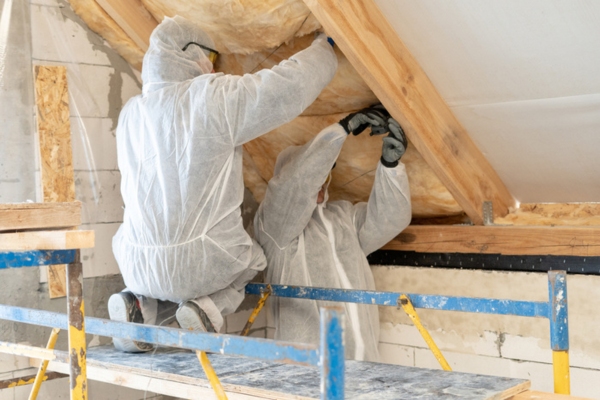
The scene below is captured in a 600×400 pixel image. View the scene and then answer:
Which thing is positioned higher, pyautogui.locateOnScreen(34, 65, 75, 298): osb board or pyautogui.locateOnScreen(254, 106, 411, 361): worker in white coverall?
pyautogui.locateOnScreen(34, 65, 75, 298): osb board

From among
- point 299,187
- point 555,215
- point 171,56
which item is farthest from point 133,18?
point 555,215

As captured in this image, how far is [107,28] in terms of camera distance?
3.05 m

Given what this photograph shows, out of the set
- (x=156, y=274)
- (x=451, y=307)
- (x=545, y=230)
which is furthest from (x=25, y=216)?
(x=545, y=230)

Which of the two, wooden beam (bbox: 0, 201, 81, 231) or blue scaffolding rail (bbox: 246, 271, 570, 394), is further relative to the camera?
blue scaffolding rail (bbox: 246, 271, 570, 394)

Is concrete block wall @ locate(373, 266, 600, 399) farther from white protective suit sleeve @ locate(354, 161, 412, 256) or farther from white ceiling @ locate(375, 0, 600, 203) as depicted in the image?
white ceiling @ locate(375, 0, 600, 203)

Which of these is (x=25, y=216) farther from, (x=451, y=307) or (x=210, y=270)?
(x=451, y=307)

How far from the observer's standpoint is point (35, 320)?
2074 millimetres

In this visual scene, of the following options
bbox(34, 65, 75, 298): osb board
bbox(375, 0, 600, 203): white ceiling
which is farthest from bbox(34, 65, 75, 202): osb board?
bbox(375, 0, 600, 203): white ceiling

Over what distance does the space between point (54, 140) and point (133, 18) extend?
675mm

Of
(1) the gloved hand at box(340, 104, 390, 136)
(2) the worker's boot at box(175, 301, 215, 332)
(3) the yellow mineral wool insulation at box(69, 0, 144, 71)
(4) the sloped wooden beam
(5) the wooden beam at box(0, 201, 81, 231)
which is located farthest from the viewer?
(3) the yellow mineral wool insulation at box(69, 0, 144, 71)

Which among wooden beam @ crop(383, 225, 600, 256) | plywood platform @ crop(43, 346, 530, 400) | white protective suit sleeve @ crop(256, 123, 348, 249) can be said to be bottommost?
plywood platform @ crop(43, 346, 530, 400)

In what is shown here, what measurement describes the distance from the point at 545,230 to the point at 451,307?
0.77m

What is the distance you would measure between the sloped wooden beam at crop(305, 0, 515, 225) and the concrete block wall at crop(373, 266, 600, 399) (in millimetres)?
344

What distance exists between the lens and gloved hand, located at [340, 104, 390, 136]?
275 centimetres
